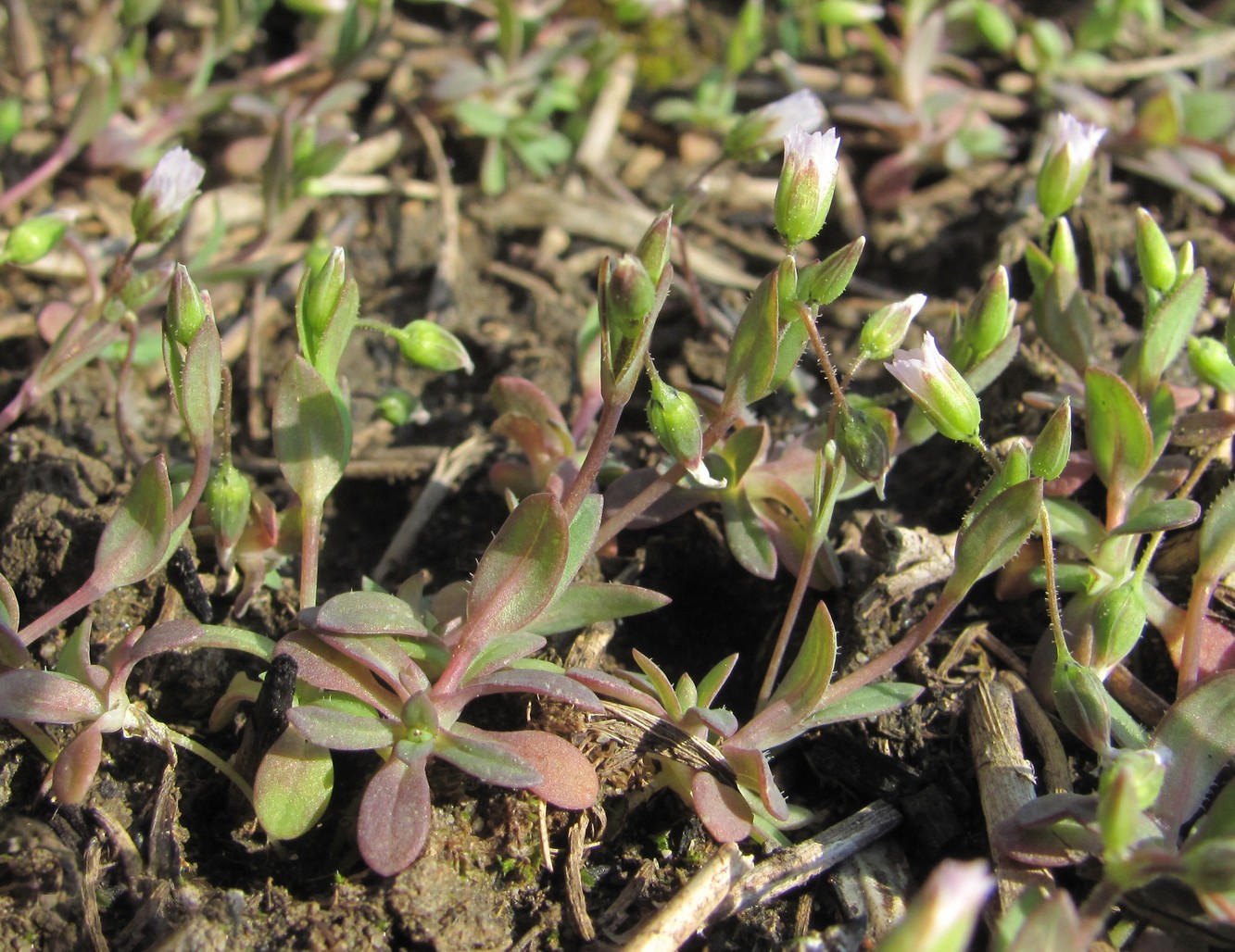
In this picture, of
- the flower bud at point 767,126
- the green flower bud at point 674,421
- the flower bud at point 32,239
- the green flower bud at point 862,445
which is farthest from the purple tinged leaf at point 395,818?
the flower bud at point 767,126

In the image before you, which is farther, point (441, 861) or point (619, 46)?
point (619, 46)

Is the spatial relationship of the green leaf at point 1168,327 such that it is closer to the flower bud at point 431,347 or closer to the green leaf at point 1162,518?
the green leaf at point 1162,518

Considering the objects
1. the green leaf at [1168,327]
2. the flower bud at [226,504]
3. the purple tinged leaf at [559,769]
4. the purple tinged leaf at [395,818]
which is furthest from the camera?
the green leaf at [1168,327]

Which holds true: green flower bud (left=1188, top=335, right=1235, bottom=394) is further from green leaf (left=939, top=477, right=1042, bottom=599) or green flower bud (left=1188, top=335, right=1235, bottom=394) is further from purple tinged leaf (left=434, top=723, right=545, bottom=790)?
purple tinged leaf (left=434, top=723, right=545, bottom=790)

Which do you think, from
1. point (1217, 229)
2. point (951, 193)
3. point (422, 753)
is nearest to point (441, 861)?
point (422, 753)

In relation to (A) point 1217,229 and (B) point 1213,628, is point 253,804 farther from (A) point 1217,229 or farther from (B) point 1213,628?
(A) point 1217,229

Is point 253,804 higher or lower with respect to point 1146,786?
lower
